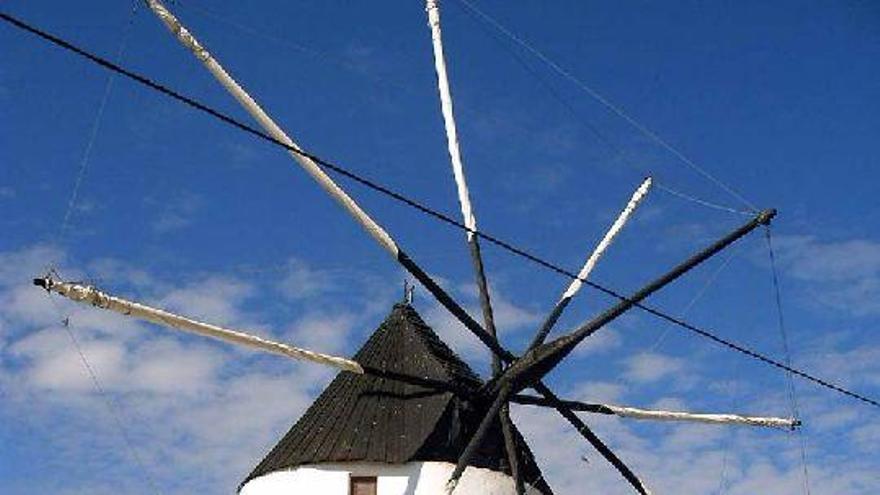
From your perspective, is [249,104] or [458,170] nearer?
[249,104]

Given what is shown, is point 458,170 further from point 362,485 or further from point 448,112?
point 362,485

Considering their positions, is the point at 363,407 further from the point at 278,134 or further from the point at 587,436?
the point at 278,134

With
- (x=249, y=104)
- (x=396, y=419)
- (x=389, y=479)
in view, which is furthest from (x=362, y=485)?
(x=249, y=104)

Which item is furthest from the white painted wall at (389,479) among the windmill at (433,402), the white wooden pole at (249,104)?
the white wooden pole at (249,104)

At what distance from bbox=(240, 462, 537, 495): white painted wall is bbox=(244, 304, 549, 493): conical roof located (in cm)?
12

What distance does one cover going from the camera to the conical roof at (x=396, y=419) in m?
15.9

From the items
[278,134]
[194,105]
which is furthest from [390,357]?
[194,105]

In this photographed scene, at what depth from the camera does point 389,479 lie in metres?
15.7

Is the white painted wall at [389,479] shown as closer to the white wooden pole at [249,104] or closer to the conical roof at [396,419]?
the conical roof at [396,419]

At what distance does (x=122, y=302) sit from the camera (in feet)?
41.0

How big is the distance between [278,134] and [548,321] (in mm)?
5853

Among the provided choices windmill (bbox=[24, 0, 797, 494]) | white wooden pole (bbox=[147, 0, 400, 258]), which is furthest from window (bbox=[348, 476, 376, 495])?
white wooden pole (bbox=[147, 0, 400, 258])

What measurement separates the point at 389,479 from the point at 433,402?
4.96 ft

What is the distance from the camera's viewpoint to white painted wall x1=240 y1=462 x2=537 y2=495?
15.6m
